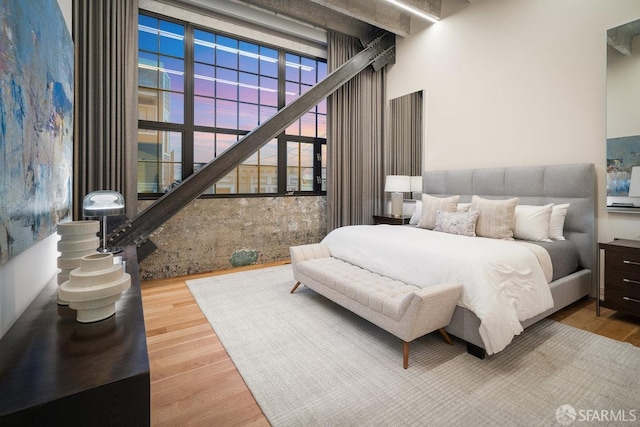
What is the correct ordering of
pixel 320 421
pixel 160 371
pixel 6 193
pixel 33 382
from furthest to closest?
pixel 160 371
pixel 320 421
pixel 6 193
pixel 33 382

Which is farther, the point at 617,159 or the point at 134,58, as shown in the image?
the point at 134,58

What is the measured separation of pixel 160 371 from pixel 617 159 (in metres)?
4.09

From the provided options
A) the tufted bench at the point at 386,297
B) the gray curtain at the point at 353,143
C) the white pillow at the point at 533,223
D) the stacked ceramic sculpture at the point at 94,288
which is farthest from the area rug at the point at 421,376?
the gray curtain at the point at 353,143

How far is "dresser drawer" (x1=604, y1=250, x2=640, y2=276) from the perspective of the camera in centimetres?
236

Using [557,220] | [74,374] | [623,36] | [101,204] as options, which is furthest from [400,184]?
[74,374]

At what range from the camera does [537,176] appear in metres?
3.28

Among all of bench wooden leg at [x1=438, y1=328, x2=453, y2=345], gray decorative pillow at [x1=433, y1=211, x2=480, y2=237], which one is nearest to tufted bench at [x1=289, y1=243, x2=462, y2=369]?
bench wooden leg at [x1=438, y1=328, x2=453, y2=345]

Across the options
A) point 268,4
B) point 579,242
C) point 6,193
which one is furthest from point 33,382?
point 268,4

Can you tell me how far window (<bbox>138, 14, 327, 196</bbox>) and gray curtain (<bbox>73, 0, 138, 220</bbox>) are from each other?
0.32 meters

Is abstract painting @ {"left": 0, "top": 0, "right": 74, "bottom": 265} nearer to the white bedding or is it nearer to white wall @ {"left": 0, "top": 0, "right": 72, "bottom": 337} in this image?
white wall @ {"left": 0, "top": 0, "right": 72, "bottom": 337}

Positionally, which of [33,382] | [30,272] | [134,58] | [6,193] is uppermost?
[134,58]

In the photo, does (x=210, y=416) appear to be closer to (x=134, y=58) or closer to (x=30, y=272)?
(x=30, y=272)

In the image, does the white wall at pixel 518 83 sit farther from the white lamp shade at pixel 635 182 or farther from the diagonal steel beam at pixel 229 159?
the diagonal steel beam at pixel 229 159

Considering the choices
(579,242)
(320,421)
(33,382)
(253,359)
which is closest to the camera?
(33,382)
